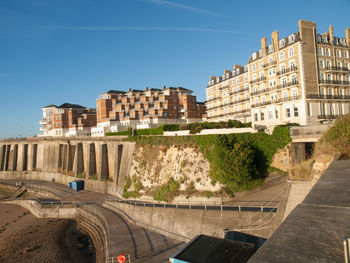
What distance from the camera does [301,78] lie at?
37719 mm

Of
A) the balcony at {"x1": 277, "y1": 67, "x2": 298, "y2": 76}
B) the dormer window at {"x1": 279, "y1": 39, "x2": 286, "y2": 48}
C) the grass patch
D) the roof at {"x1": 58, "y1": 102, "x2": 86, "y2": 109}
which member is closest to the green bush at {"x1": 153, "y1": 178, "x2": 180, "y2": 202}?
the grass patch

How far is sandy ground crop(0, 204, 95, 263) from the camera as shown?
24.5 metres

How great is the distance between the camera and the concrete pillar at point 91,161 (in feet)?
158

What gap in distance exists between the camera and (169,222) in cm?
2234

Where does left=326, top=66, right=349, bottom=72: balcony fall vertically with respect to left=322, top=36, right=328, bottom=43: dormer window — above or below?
below

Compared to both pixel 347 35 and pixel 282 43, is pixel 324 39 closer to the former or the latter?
pixel 347 35

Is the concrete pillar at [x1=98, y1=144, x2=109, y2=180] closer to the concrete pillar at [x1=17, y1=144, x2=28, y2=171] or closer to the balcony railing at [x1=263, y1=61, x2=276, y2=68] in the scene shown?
the balcony railing at [x1=263, y1=61, x2=276, y2=68]

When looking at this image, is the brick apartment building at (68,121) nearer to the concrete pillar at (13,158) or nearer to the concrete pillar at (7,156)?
the concrete pillar at (7,156)

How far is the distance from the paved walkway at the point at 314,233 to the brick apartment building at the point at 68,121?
87.1m

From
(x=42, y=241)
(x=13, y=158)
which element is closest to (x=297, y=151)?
(x=42, y=241)

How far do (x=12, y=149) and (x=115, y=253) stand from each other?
66.7 meters

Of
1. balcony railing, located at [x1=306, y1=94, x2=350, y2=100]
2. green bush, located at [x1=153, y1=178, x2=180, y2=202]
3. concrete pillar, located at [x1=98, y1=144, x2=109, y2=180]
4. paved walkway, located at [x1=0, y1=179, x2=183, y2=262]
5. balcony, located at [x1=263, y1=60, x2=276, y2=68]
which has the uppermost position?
balcony, located at [x1=263, y1=60, x2=276, y2=68]

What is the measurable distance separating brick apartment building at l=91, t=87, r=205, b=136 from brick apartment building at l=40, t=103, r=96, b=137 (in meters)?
8.44

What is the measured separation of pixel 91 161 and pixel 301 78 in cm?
4122
